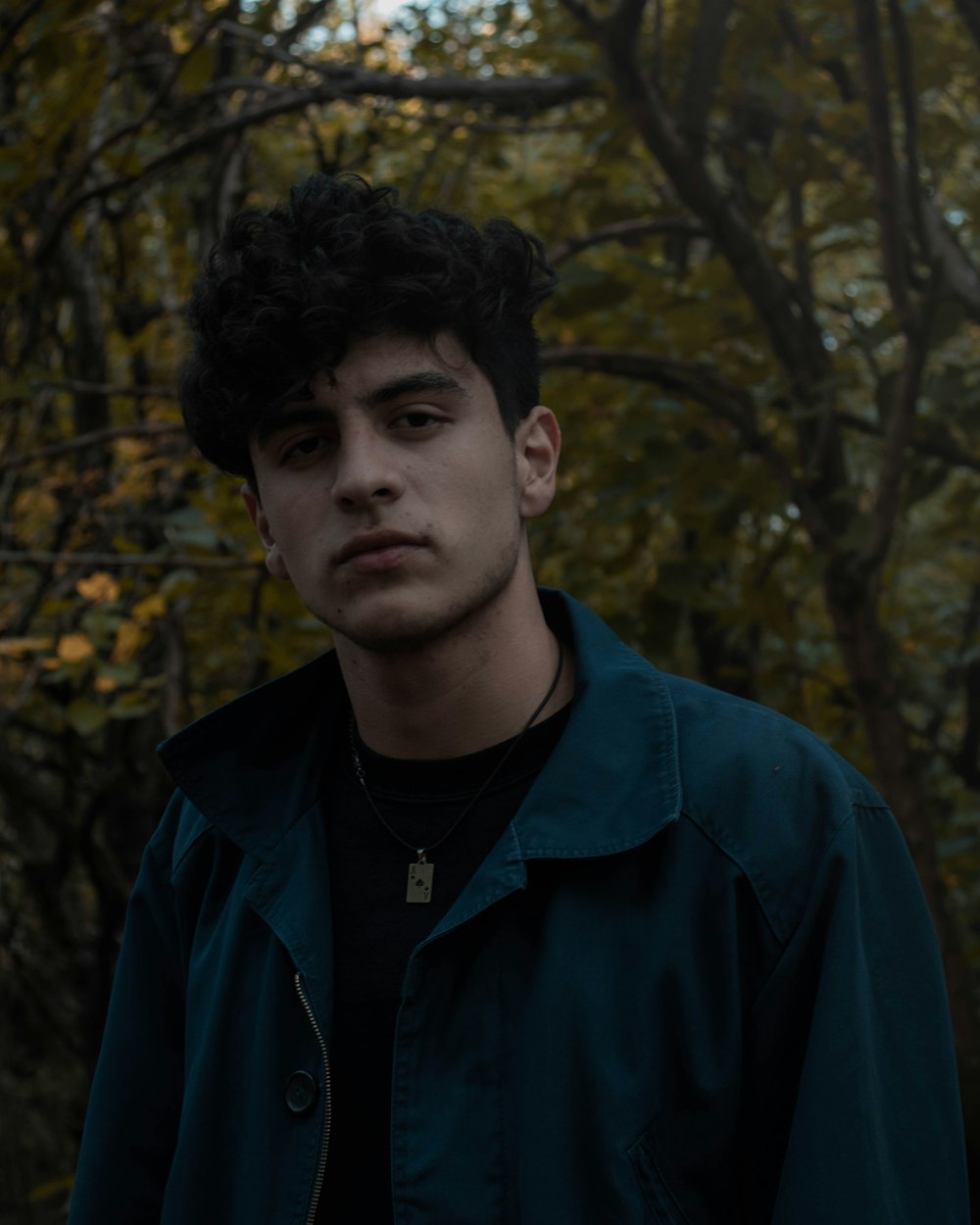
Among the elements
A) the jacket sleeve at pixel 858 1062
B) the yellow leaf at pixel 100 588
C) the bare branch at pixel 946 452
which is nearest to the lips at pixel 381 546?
the jacket sleeve at pixel 858 1062

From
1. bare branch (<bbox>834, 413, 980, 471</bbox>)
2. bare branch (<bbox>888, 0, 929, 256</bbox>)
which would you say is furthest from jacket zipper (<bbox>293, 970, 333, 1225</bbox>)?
bare branch (<bbox>834, 413, 980, 471</bbox>)

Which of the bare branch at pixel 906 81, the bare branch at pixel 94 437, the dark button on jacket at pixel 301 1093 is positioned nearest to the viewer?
the dark button on jacket at pixel 301 1093

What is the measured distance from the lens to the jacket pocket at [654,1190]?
1.29m

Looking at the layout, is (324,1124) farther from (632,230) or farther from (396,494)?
(632,230)

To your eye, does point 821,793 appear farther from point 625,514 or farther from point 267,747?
point 625,514

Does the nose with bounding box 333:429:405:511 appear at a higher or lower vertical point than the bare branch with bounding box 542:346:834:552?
lower

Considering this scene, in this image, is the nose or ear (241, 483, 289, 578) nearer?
the nose

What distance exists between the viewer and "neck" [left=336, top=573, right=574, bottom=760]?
1.63 metres

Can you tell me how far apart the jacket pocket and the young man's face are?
0.63 meters

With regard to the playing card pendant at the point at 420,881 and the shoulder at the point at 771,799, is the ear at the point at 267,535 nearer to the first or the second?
the playing card pendant at the point at 420,881

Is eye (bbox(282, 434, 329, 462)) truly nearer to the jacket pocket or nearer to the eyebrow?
the eyebrow

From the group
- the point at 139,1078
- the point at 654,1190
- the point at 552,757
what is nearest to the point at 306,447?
the point at 552,757

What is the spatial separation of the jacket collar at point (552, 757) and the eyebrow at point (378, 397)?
35 cm

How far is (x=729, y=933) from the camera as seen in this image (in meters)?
1.35
